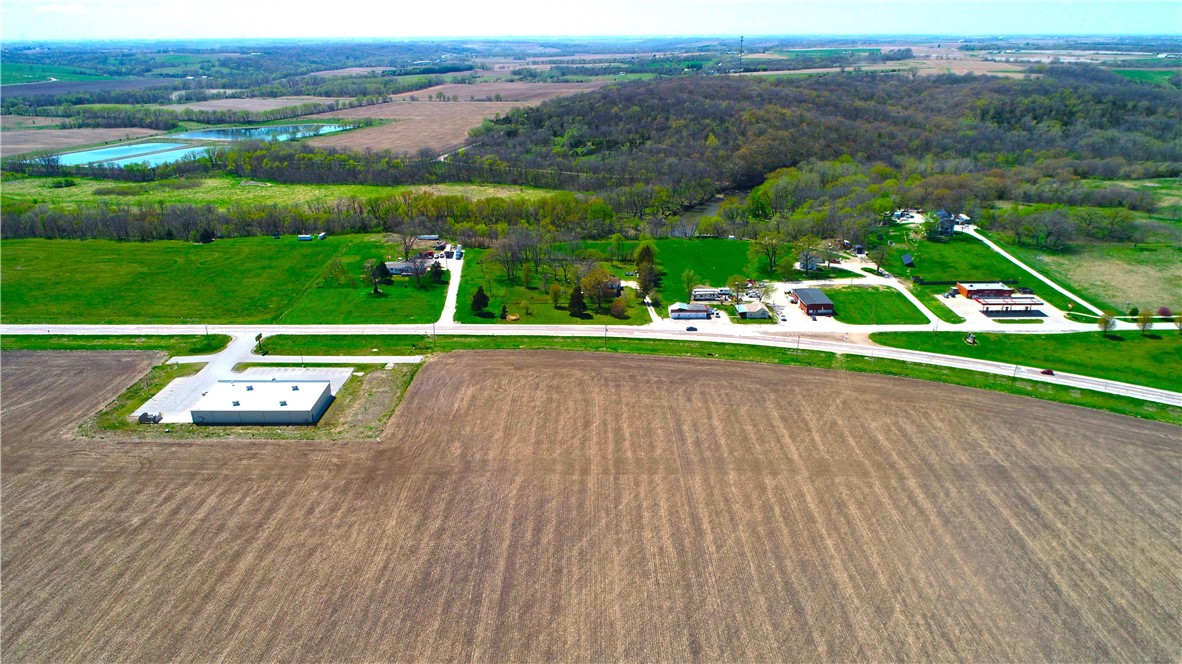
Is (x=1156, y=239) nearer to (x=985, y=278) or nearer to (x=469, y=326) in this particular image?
(x=985, y=278)

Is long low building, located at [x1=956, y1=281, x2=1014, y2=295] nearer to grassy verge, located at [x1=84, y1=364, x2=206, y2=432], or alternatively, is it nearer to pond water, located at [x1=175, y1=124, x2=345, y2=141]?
grassy verge, located at [x1=84, y1=364, x2=206, y2=432]

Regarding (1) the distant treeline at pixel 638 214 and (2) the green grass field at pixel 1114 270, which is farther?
(1) the distant treeline at pixel 638 214

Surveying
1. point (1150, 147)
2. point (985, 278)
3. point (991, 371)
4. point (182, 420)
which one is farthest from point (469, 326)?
point (1150, 147)

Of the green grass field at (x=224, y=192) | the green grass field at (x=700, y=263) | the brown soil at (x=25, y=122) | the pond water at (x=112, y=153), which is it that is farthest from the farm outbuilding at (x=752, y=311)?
the brown soil at (x=25, y=122)

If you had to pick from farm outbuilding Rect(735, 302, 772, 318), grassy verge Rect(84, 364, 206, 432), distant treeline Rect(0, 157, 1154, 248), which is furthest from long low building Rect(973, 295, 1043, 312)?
A: grassy verge Rect(84, 364, 206, 432)

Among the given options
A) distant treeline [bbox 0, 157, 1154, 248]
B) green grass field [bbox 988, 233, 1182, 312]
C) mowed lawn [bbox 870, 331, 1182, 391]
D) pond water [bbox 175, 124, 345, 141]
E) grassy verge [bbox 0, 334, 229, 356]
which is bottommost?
mowed lawn [bbox 870, 331, 1182, 391]

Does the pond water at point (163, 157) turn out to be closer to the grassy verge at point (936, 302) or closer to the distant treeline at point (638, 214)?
the distant treeline at point (638, 214)
